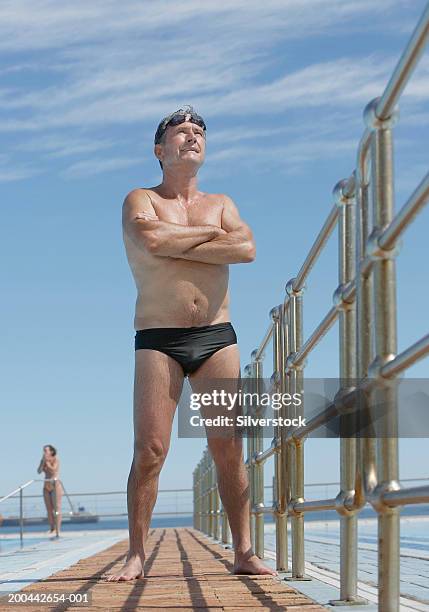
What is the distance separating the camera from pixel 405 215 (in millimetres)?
2102

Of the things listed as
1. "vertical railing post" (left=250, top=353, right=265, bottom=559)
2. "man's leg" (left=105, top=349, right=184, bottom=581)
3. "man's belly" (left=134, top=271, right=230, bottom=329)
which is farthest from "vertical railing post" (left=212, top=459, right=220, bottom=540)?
"man's belly" (left=134, top=271, right=230, bottom=329)

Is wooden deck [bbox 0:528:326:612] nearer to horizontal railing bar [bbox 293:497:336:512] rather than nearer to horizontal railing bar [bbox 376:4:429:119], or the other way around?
horizontal railing bar [bbox 293:497:336:512]

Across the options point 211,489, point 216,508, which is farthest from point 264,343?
point 211,489

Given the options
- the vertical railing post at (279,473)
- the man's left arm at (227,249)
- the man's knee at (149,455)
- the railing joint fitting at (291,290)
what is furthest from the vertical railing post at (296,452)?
the man's knee at (149,455)

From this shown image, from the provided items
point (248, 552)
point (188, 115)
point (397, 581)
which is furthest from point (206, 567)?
point (397, 581)

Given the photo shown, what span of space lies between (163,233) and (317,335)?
2.76 ft

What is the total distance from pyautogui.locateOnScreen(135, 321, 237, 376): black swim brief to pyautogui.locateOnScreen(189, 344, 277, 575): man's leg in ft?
0.13

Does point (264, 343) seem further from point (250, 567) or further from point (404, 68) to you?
point (404, 68)

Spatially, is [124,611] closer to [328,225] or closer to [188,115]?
[328,225]

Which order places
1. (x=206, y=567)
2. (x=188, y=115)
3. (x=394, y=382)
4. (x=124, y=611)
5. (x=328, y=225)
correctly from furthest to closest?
1. (x=206, y=567)
2. (x=188, y=115)
3. (x=328, y=225)
4. (x=124, y=611)
5. (x=394, y=382)

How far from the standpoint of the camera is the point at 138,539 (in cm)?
406

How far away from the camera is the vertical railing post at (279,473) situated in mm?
4570

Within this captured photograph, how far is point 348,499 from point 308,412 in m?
0.93

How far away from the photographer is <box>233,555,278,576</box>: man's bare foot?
4.17 m
